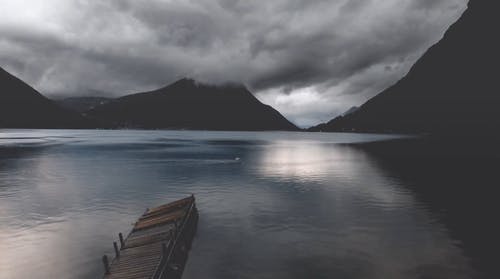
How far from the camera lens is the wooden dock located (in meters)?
25.8

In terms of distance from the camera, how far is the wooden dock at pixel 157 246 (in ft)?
84.6

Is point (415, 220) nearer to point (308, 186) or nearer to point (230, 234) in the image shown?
point (230, 234)

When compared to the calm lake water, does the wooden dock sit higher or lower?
higher

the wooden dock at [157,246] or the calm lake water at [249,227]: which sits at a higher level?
the wooden dock at [157,246]

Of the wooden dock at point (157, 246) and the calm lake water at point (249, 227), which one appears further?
the calm lake water at point (249, 227)

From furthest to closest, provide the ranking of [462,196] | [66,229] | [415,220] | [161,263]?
[462,196], [415,220], [66,229], [161,263]

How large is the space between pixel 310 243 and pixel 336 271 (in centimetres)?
731

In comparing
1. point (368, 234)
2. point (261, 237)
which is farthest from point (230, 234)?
→ point (368, 234)

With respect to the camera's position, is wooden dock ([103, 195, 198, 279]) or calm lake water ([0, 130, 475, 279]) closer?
wooden dock ([103, 195, 198, 279])

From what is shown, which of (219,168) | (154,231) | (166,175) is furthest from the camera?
(219,168)

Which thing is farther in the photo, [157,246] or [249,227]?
[249,227]

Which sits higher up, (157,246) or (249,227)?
(157,246)

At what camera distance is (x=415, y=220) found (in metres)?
45.3

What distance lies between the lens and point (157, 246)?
30203 millimetres
